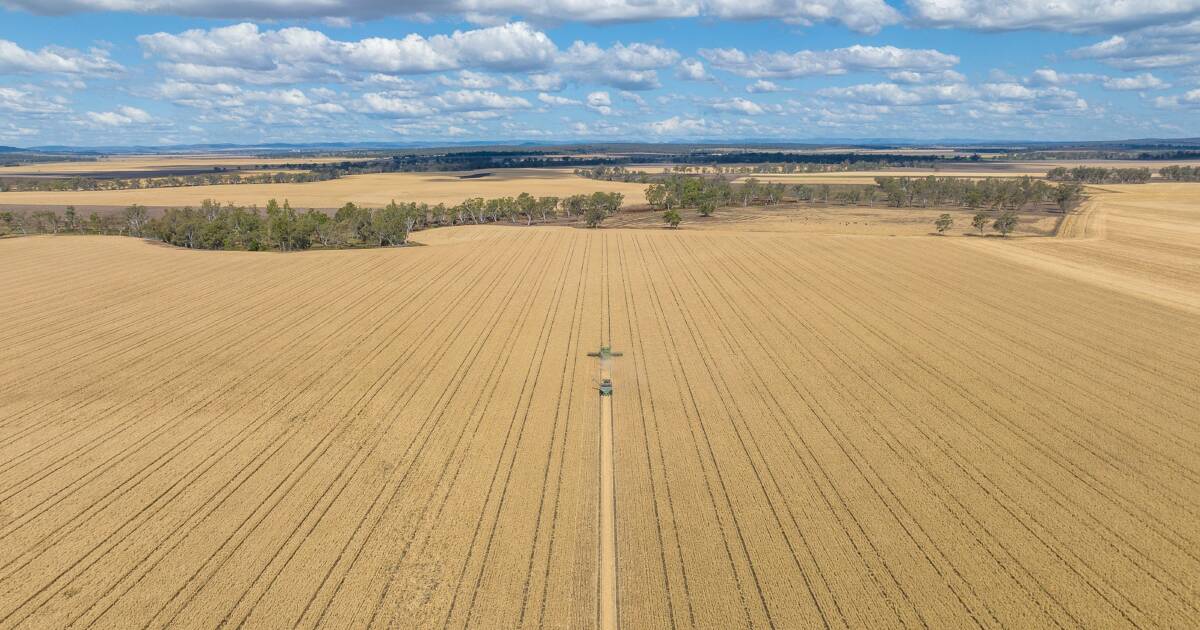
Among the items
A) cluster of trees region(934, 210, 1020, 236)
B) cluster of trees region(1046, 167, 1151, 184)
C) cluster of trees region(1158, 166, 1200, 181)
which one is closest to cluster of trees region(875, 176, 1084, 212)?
cluster of trees region(934, 210, 1020, 236)

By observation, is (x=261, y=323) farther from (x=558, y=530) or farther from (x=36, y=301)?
(x=558, y=530)

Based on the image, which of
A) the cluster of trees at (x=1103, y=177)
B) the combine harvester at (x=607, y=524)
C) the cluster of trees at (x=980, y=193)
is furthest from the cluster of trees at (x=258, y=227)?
the cluster of trees at (x=1103, y=177)

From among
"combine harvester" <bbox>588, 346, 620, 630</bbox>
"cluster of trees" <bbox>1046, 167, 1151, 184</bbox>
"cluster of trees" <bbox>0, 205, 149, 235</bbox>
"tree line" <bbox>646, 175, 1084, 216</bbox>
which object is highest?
"cluster of trees" <bbox>1046, 167, 1151, 184</bbox>

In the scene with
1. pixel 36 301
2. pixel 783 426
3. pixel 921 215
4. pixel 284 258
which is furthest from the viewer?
pixel 921 215

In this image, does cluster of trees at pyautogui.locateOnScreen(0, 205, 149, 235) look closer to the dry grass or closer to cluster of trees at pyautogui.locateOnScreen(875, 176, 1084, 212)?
the dry grass

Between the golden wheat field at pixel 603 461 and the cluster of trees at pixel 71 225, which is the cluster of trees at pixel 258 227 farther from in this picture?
the golden wheat field at pixel 603 461

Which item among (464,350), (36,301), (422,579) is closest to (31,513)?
(422,579)

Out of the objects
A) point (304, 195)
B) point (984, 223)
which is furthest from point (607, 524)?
point (304, 195)

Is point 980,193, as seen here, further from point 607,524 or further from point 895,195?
point 607,524
